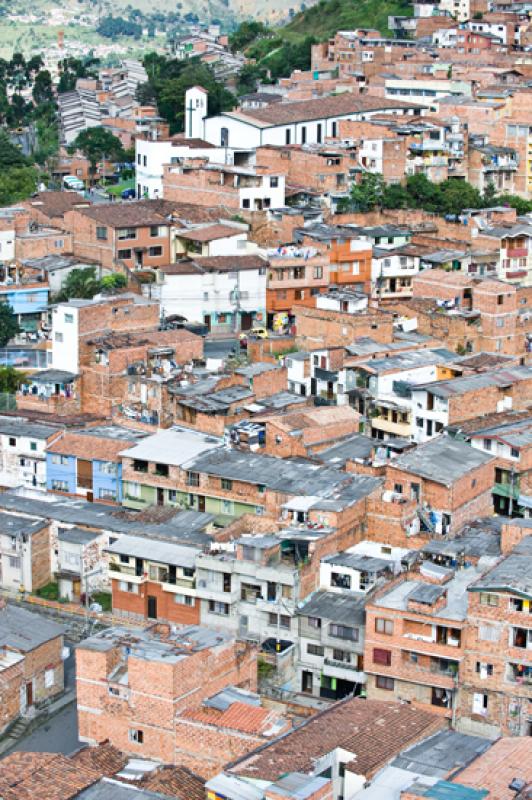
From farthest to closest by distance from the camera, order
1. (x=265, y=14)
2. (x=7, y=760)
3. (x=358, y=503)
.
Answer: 1. (x=265, y=14)
2. (x=358, y=503)
3. (x=7, y=760)

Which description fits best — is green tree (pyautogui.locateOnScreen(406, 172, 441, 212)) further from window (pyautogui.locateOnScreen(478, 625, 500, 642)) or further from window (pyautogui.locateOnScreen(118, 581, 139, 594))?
window (pyautogui.locateOnScreen(478, 625, 500, 642))

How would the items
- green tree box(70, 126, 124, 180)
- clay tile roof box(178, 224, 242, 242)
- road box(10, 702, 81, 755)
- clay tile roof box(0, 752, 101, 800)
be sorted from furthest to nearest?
green tree box(70, 126, 124, 180), clay tile roof box(178, 224, 242, 242), road box(10, 702, 81, 755), clay tile roof box(0, 752, 101, 800)

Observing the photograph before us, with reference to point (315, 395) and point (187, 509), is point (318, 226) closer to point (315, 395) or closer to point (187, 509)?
point (315, 395)

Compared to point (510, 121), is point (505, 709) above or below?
below

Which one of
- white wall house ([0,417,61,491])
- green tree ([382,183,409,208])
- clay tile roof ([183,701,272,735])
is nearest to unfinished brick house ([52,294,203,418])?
white wall house ([0,417,61,491])

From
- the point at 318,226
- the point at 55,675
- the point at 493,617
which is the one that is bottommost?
the point at 55,675

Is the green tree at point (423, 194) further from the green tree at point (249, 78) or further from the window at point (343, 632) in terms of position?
the window at point (343, 632)

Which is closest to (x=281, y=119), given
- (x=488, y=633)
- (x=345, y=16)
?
(x=345, y=16)

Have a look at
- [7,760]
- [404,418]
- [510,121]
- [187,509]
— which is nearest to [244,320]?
[404,418]
